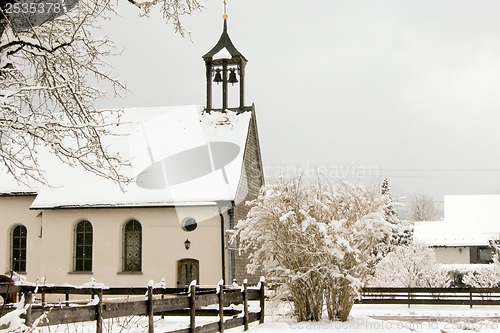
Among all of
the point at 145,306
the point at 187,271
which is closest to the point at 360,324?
the point at 145,306

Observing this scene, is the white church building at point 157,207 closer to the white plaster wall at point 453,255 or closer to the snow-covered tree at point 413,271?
the snow-covered tree at point 413,271

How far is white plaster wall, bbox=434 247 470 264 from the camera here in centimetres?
5084

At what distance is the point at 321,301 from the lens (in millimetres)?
15859

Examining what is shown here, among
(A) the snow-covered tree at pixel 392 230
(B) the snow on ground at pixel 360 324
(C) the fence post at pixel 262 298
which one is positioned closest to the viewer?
(B) the snow on ground at pixel 360 324

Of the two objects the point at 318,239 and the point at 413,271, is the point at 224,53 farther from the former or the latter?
the point at 318,239

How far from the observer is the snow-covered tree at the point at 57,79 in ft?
27.2

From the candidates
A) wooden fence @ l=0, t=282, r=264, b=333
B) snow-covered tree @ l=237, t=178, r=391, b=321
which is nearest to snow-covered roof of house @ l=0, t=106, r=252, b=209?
wooden fence @ l=0, t=282, r=264, b=333

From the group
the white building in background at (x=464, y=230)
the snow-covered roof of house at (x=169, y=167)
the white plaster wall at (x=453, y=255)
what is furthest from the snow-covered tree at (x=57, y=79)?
the white plaster wall at (x=453, y=255)

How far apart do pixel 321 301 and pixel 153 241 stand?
1261cm

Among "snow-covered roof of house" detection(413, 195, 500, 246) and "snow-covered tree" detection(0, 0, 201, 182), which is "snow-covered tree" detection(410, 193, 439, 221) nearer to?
"snow-covered roof of house" detection(413, 195, 500, 246)

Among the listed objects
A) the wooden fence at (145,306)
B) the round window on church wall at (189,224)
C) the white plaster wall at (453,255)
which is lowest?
the white plaster wall at (453,255)

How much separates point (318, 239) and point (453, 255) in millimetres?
38621

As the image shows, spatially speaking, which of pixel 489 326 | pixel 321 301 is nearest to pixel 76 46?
pixel 321 301

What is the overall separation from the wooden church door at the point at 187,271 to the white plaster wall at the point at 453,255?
29853 mm
